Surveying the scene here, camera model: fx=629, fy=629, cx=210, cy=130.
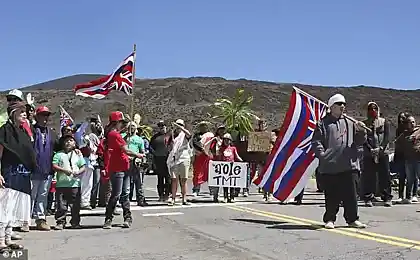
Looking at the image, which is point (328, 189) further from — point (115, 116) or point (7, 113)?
point (7, 113)

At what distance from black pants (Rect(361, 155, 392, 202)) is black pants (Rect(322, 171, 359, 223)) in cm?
353

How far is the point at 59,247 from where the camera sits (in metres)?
8.42

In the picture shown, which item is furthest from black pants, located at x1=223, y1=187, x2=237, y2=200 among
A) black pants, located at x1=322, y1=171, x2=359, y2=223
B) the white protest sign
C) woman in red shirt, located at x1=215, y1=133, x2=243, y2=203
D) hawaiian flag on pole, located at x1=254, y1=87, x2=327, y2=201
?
black pants, located at x1=322, y1=171, x2=359, y2=223

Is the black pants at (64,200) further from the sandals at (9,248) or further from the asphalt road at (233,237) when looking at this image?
the sandals at (9,248)

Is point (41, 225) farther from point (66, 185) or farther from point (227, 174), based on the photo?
point (227, 174)

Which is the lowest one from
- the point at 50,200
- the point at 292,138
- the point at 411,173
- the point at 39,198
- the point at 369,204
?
the point at 369,204

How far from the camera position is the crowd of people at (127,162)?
8445 millimetres

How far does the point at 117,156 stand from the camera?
992 cm

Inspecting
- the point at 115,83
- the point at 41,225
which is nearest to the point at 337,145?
the point at 41,225

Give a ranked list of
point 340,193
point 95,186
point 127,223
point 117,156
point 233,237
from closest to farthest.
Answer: point 233,237 < point 340,193 < point 117,156 < point 127,223 < point 95,186

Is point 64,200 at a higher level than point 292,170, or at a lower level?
lower

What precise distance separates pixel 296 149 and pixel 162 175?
151 inches

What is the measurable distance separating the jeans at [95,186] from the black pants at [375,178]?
5.55 metres

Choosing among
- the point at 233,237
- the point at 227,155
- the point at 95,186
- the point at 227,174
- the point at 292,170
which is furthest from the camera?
the point at 227,155
